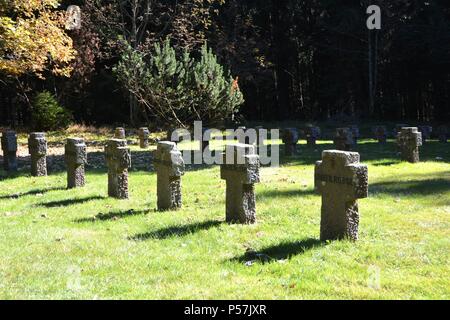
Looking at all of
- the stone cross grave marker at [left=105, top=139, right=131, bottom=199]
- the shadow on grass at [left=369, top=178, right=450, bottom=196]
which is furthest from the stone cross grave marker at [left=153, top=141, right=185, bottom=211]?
the shadow on grass at [left=369, top=178, right=450, bottom=196]

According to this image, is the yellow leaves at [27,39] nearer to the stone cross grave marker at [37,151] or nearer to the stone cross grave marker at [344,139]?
the stone cross grave marker at [37,151]

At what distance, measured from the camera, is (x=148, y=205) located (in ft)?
33.7

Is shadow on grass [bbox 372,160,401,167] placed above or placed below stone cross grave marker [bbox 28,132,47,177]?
below

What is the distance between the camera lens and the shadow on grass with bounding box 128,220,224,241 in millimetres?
7792

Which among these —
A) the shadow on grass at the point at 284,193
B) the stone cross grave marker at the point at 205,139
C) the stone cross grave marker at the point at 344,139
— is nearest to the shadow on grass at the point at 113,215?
the shadow on grass at the point at 284,193

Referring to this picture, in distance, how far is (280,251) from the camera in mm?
6930

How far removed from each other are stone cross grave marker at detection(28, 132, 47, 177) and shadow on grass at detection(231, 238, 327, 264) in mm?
8626

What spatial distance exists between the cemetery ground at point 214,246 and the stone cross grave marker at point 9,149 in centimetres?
305

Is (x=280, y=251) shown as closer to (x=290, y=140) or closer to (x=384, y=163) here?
(x=384, y=163)

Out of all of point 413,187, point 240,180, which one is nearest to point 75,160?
point 240,180

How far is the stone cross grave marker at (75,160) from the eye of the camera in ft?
39.4

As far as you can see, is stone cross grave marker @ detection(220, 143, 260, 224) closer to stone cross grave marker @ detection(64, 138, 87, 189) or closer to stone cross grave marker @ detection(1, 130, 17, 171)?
stone cross grave marker @ detection(64, 138, 87, 189)

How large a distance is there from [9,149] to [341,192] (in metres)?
11.2

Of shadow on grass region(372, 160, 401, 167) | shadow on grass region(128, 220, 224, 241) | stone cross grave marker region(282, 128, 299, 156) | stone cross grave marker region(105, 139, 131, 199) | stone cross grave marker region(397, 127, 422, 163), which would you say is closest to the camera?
shadow on grass region(128, 220, 224, 241)
